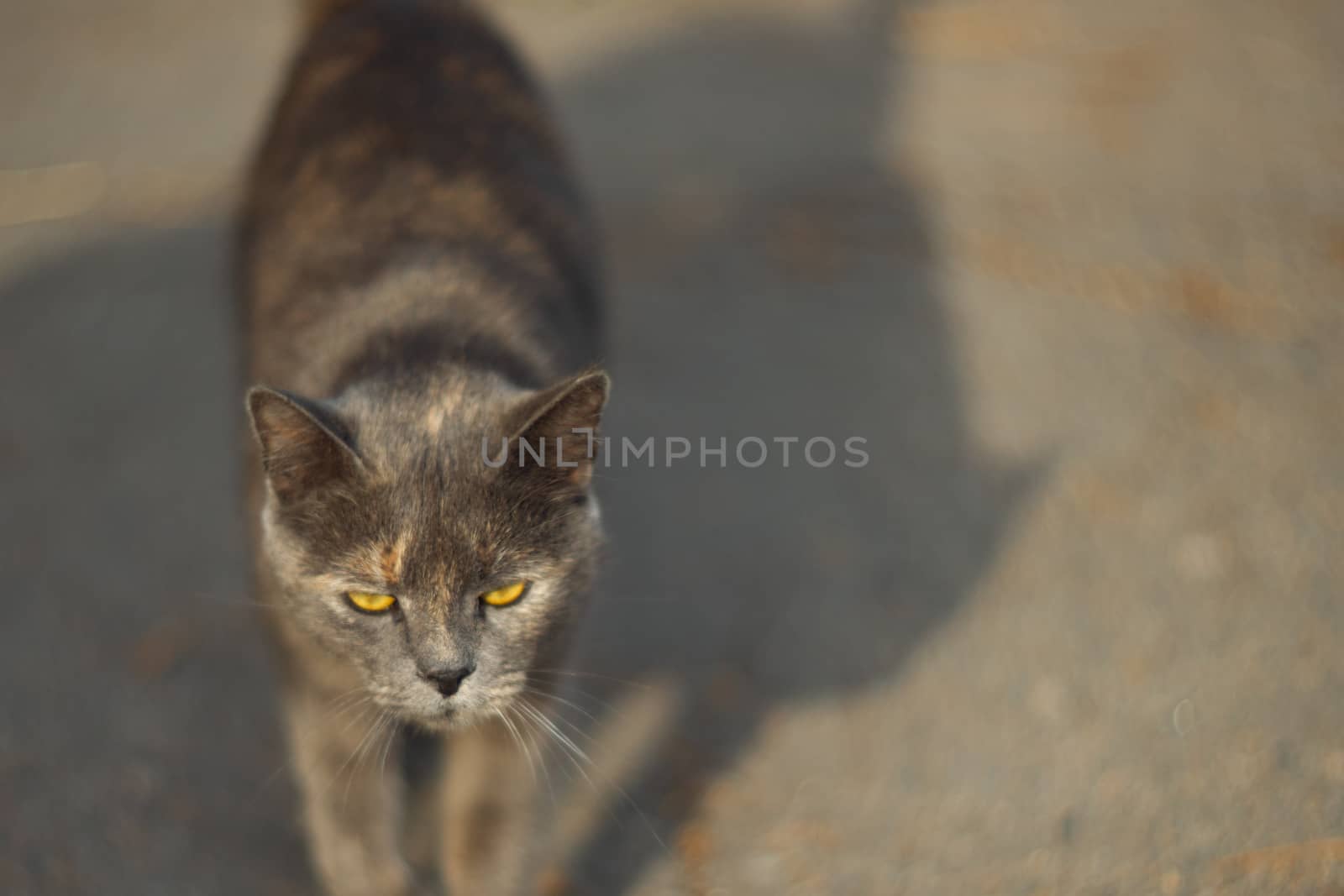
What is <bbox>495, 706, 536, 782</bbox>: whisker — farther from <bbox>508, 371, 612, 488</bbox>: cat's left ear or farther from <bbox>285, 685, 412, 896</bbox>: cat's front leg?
<bbox>508, 371, 612, 488</bbox>: cat's left ear

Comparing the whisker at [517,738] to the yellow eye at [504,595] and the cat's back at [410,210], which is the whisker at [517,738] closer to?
the yellow eye at [504,595]

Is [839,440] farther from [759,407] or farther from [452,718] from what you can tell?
[452,718]

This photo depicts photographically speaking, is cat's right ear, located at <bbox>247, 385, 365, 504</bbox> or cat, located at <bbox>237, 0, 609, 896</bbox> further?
cat, located at <bbox>237, 0, 609, 896</bbox>

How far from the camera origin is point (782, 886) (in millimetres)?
2625

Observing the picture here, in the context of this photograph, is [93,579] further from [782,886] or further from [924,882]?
[924,882]

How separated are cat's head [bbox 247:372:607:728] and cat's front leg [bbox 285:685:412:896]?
310 millimetres

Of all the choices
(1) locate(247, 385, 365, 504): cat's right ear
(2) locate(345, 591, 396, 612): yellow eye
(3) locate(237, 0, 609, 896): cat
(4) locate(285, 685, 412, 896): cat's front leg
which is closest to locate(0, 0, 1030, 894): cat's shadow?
(4) locate(285, 685, 412, 896): cat's front leg

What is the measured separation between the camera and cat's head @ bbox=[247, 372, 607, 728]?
2113 millimetres

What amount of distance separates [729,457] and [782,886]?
57.3 inches

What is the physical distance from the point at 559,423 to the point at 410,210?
37.0 inches

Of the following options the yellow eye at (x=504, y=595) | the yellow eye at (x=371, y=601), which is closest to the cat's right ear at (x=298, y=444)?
the yellow eye at (x=371, y=601)

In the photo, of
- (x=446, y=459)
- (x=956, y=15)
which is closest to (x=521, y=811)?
(x=446, y=459)

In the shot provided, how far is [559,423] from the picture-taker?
214 centimetres

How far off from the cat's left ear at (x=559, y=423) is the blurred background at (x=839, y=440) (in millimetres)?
868
